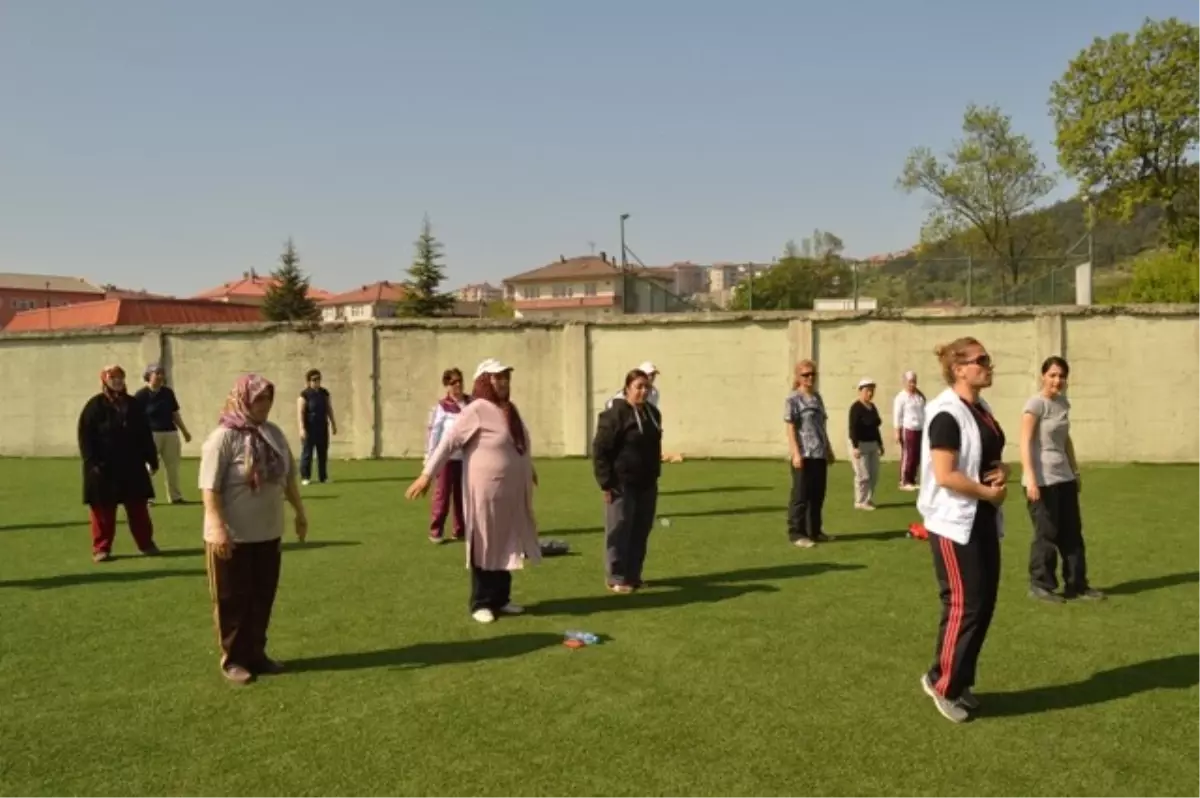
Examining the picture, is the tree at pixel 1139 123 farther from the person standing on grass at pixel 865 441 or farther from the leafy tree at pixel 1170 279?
the person standing on grass at pixel 865 441

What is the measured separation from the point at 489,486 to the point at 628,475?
4.86 ft

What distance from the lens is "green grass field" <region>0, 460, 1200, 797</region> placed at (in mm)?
4629

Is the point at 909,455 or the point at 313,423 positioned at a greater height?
the point at 313,423

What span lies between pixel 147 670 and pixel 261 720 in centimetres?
135

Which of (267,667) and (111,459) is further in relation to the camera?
(111,459)

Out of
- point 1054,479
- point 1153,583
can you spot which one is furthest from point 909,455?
point 1054,479

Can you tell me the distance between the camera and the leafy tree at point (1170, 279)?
116ft

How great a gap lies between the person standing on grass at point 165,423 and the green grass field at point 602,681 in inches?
140

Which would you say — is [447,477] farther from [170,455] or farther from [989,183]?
[989,183]

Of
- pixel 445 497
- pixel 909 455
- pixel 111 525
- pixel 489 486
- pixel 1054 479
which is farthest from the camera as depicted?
pixel 909 455

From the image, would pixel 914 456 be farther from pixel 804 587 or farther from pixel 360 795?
pixel 360 795

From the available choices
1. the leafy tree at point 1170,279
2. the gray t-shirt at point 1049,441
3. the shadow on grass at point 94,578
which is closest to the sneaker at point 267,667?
the shadow on grass at point 94,578

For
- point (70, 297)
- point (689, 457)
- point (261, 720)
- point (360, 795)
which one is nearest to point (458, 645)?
point (261, 720)

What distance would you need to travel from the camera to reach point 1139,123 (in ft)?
125
